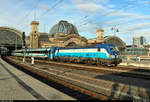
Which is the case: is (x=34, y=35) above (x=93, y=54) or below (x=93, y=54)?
above

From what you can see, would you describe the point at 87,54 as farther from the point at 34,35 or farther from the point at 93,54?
the point at 34,35

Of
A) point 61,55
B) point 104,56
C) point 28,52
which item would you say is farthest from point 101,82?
point 28,52

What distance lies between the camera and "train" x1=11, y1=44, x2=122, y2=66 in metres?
23.7

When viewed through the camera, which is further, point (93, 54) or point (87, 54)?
point (87, 54)

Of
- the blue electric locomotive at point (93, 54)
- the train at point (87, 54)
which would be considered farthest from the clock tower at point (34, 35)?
the blue electric locomotive at point (93, 54)

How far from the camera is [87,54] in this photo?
28422 millimetres

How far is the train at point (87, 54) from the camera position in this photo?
2369cm

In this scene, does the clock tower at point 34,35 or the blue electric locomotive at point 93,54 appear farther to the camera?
the clock tower at point 34,35

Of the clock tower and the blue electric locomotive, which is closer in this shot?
the blue electric locomotive

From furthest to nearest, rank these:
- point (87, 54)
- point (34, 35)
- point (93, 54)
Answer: point (34, 35) < point (87, 54) < point (93, 54)

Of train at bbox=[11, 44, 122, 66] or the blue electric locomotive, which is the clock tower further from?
the blue electric locomotive

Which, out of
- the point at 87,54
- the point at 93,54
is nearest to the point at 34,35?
the point at 87,54

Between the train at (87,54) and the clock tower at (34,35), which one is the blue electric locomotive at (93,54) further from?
the clock tower at (34,35)

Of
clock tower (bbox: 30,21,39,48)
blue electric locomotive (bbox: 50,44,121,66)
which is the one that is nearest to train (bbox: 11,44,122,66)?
blue electric locomotive (bbox: 50,44,121,66)
